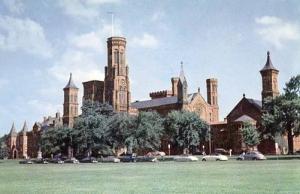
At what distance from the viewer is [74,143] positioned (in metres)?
94.7

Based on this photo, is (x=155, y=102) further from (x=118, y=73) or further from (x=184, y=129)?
(x=184, y=129)

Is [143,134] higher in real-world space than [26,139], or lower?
lower

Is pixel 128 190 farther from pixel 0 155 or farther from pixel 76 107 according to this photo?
pixel 0 155

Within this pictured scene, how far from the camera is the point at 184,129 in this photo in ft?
306

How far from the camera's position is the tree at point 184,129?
92688mm

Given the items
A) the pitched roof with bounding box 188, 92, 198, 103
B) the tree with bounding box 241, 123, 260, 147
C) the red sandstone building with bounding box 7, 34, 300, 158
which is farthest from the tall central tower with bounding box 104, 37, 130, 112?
the tree with bounding box 241, 123, 260, 147

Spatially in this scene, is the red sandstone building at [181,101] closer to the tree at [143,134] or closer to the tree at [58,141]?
the tree at [58,141]

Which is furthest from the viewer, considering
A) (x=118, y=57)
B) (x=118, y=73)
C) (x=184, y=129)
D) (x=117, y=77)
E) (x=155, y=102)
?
(x=155, y=102)

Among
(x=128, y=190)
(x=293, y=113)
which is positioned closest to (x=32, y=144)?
(x=293, y=113)

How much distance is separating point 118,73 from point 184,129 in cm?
3601

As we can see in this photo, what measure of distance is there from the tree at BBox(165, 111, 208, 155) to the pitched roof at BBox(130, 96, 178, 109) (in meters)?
27.2

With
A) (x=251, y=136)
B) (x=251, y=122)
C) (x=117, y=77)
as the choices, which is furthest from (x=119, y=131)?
(x=117, y=77)

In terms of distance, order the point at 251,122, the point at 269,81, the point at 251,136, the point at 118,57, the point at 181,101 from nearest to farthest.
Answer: the point at 251,136, the point at 251,122, the point at 269,81, the point at 181,101, the point at 118,57

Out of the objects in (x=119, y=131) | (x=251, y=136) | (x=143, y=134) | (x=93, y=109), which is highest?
(x=93, y=109)
